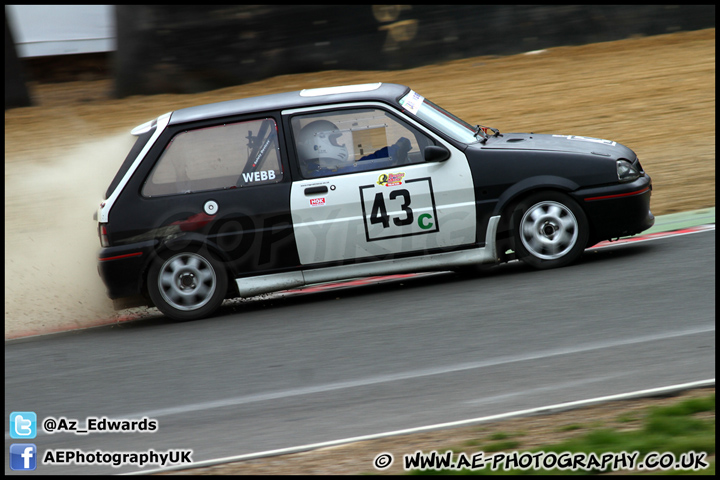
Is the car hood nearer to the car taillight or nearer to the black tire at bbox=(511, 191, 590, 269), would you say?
the black tire at bbox=(511, 191, 590, 269)

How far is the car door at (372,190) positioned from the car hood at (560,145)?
1.76 feet

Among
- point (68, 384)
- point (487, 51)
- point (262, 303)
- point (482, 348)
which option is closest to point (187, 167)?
point (262, 303)

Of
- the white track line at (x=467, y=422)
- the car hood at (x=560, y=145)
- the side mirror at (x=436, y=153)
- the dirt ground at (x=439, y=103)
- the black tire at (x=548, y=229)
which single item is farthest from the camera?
the dirt ground at (x=439, y=103)

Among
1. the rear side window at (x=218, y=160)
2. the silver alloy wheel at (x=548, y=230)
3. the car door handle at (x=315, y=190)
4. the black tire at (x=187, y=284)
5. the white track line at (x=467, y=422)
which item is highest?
the rear side window at (x=218, y=160)

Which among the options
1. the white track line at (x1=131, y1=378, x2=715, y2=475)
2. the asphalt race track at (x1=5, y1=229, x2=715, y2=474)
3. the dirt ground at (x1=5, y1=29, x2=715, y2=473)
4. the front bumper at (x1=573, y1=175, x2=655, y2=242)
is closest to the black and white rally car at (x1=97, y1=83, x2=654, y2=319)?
the front bumper at (x1=573, y1=175, x2=655, y2=242)

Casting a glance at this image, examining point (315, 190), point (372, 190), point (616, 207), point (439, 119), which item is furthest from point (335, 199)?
point (616, 207)

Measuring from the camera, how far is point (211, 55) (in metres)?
16.1

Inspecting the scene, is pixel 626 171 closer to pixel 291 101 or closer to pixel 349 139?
pixel 349 139

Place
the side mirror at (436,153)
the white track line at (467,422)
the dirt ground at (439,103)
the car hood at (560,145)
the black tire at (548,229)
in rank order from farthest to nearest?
the dirt ground at (439,103) < the car hood at (560,145) < the black tire at (548,229) < the side mirror at (436,153) < the white track line at (467,422)

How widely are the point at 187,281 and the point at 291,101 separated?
1.87 meters

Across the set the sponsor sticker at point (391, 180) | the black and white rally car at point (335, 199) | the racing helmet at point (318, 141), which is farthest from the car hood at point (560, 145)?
the racing helmet at point (318, 141)

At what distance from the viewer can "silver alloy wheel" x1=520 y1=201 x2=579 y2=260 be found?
7305 millimetres

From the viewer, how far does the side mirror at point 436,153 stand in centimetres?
717

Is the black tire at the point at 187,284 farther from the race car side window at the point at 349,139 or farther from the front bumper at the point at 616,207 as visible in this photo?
the front bumper at the point at 616,207
